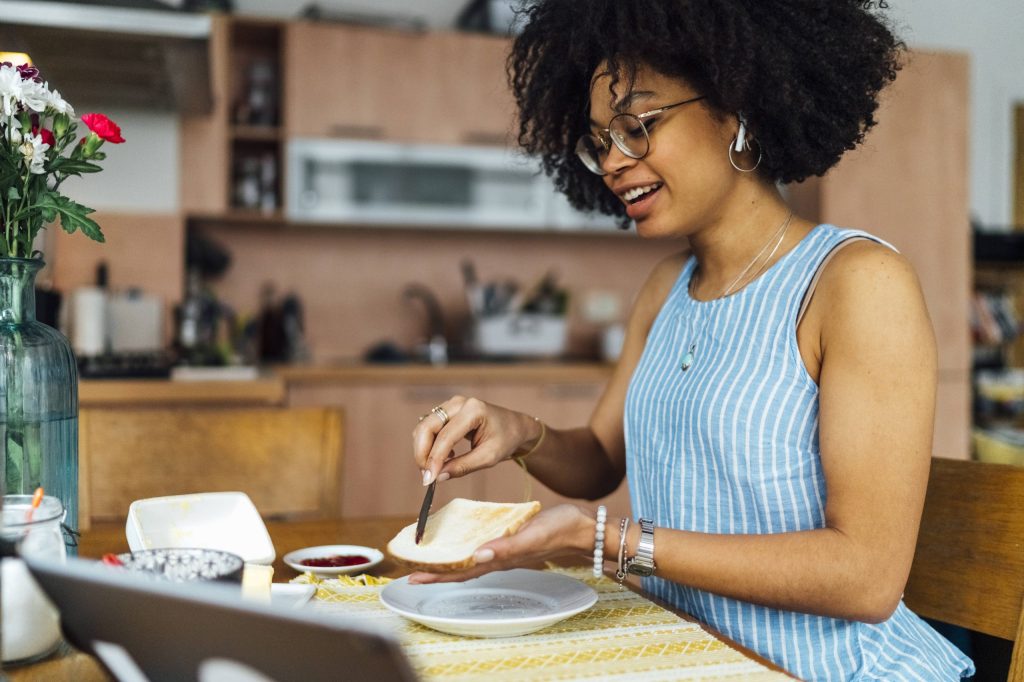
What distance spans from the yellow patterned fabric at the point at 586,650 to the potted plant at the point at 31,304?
0.32m

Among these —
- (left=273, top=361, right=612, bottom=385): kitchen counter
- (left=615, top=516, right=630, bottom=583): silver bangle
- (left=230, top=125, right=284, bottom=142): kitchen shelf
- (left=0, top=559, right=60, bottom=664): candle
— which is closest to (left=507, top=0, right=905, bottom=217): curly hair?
(left=615, top=516, right=630, bottom=583): silver bangle

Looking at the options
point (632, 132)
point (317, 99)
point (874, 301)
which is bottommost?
point (874, 301)

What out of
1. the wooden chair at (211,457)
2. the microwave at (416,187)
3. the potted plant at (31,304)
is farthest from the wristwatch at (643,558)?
the microwave at (416,187)

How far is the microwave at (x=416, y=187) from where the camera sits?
12.0 ft

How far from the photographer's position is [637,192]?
1.31m

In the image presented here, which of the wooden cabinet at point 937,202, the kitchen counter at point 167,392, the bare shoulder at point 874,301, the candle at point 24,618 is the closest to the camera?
the candle at point 24,618

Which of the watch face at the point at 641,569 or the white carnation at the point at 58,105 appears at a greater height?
the white carnation at the point at 58,105

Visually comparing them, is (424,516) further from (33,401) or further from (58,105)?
(58,105)

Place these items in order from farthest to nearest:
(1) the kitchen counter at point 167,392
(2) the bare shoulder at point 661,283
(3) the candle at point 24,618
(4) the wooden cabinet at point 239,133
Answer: (4) the wooden cabinet at point 239,133, (1) the kitchen counter at point 167,392, (2) the bare shoulder at point 661,283, (3) the candle at point 24,618

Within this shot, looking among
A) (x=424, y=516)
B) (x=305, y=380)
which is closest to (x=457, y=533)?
(x=424, y=516)

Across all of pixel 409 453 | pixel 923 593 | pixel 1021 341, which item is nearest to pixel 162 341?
pixel 409 453

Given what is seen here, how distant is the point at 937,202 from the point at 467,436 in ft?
11.2

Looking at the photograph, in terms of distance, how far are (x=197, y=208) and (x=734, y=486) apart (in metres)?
2.92

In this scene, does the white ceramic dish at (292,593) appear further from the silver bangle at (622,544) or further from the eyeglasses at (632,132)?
the eyeglasses at (632,132)
